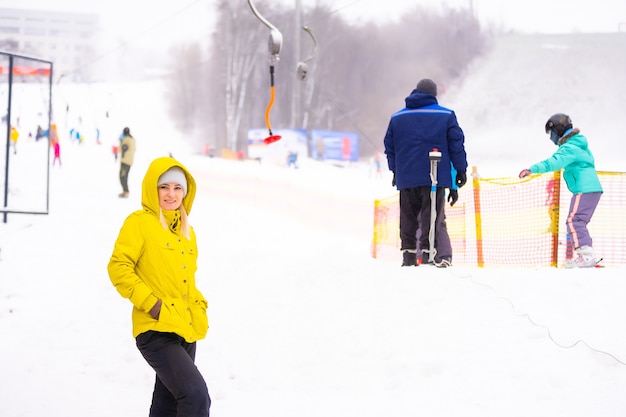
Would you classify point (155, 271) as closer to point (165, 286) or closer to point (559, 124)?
point (165, 286)

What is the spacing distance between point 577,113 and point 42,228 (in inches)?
979

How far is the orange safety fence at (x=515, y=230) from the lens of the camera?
8.11m

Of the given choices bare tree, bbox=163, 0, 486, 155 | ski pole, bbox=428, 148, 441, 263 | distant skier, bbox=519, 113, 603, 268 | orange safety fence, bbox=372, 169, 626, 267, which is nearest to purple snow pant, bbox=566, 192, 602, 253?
distant skier, bbox=519, 113, 603, 268

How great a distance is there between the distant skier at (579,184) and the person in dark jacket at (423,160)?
109 centimetres

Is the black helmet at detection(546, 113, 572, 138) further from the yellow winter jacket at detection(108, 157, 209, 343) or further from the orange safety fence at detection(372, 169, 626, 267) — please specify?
the yellow winter jacket at detection(108, 157, 209, 343)

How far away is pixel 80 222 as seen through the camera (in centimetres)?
1173

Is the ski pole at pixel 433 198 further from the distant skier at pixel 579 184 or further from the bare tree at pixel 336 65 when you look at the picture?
the bare tree at pixel 336 65

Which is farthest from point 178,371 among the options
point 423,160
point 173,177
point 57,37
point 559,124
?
point 57,37

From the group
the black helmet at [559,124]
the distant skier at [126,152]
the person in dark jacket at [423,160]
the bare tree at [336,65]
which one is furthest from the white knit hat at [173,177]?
the bare tree at [336,65]

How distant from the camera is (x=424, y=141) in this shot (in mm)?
6285

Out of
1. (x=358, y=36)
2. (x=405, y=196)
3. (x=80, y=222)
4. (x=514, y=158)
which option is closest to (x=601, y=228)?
(x=405, y=196)

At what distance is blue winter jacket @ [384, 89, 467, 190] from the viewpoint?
6203 millimetres

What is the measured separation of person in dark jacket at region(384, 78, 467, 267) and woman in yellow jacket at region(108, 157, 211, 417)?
3316 millimetres

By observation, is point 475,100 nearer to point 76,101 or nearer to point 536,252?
point 536,252
